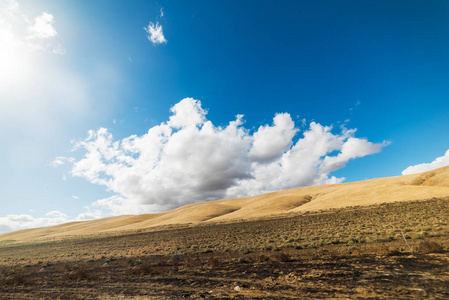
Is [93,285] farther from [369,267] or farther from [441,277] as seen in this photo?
[441,277]

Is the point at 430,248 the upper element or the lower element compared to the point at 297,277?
upper

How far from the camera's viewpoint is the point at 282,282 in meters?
12.2

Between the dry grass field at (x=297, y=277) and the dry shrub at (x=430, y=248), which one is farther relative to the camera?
the dry shrub at (x=430, y=248)

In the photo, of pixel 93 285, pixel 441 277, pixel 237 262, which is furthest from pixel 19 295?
pixel 441 277

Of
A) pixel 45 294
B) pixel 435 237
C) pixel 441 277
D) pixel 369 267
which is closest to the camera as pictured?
pixel 441 277

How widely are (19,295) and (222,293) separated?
15.2m

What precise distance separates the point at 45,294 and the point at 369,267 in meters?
22.2

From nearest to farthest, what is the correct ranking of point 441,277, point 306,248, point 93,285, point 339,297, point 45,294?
point 339,297 < point 441,277 < point 45,294 < point 93,285 < point 306,248

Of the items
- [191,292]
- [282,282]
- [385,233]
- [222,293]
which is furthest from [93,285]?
[385,233]

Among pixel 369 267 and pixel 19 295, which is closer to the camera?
pixel 369 267

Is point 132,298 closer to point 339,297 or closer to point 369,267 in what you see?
point 339,297

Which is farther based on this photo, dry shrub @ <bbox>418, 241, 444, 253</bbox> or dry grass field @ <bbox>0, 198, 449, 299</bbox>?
dry shrub @ <bbox>418, 241, 444, 253</bbox>

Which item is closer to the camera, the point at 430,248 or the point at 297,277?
the point at 297,277

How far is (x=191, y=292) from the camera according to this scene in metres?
12.2
